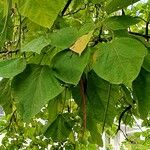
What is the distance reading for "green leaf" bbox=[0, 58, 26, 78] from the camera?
0.39 m

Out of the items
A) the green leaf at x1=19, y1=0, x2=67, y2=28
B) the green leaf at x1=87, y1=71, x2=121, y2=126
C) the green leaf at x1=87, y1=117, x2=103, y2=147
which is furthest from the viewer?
the green leaf at x1=87, y1=117, x2=103, y2=147

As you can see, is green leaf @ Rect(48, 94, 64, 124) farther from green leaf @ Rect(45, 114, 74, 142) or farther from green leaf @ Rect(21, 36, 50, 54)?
green leaf @ Rect(21, 36, 50, 54)

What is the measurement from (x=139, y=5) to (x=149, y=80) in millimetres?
1503

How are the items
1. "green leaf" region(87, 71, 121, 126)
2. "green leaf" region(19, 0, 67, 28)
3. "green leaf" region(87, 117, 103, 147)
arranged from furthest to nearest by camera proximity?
1. "green leaf" region(87, 117, 103, 147)
2. "green leaf" region(87, 71, 121, 126)
3. "green leaf" region(19, 0, 67, 28)

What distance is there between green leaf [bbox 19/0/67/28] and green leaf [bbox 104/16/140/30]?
0.10m

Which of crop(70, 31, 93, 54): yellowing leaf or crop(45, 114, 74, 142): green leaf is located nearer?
crop(70, 31, 93, 54): yellowing leaf

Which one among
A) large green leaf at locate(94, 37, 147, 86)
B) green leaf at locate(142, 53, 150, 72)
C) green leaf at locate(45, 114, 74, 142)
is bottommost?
green leaf at locate(45, 114, 74, 142)

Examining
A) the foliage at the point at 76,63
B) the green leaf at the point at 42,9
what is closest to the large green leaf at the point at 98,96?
the foliage at the point at 76,63

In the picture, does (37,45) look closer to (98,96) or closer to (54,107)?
(98,96)

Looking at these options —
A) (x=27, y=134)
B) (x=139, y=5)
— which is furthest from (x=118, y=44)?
(x=27, y=134)

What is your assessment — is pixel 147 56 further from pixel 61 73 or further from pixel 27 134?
pixel 27 134

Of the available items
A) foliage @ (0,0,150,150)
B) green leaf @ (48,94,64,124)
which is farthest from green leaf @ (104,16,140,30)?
green leaf @ (48,94,64,124)

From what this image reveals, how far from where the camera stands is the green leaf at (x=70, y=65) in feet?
1.29

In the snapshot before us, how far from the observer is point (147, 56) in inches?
16.6
